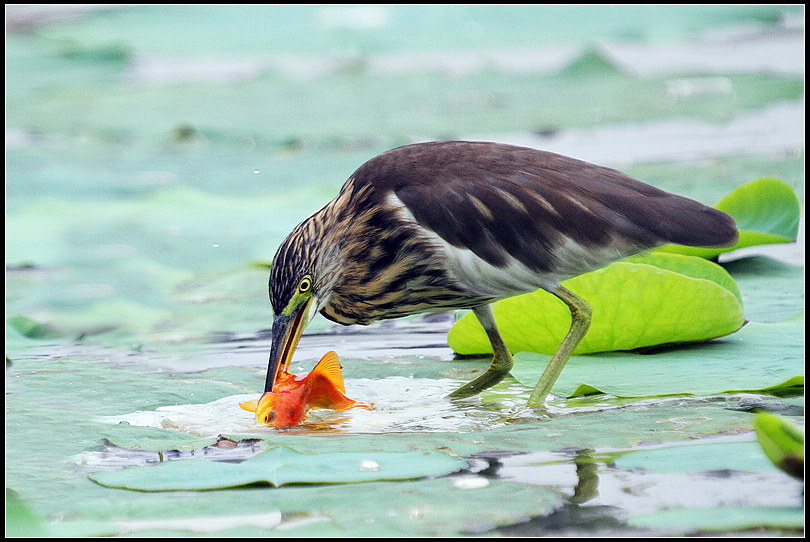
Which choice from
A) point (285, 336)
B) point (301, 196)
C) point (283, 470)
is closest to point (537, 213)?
point (285, 336)

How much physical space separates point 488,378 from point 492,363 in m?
0.12

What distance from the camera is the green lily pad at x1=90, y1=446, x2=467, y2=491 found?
331 cm

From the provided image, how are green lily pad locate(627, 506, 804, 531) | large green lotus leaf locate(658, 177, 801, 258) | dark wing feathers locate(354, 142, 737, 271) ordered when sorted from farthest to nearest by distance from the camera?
large green lotus leaf locate(658, 177, 801, 258) → dark wing feathers locate(354, 142, 737, 271) → green lily pad locate(627, 506, 804, 531)

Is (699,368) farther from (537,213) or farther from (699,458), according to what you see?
(699,458)

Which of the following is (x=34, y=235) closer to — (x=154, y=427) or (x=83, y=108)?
(x=154, y=427)

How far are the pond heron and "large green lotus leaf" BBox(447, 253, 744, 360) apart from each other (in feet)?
0.50

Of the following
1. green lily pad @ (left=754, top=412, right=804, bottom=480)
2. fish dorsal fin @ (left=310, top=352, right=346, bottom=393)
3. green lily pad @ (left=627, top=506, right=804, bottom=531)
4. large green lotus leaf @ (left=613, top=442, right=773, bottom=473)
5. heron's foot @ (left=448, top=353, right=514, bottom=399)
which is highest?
green lily pad @ (left=754, top=412, right=804, bottom=480)

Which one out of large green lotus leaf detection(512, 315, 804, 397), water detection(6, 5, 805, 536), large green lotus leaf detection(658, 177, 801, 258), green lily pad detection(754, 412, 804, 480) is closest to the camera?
green lily pad detection(754, 412, 804, 480)

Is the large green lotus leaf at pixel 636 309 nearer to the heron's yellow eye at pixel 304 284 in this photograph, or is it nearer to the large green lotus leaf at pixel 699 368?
the large green lotus leaf at pixel 699 368

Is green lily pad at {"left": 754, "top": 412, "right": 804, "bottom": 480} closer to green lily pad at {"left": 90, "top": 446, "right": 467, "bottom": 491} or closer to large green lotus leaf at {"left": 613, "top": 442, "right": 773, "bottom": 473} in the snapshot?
large green lotus leaf at {"left": 613, "top": 442, "right": 773, "bottom": 473}

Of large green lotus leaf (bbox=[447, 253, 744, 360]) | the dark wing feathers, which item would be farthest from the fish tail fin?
large green lotus leaf (bbox=[447, 253, 744, 360])

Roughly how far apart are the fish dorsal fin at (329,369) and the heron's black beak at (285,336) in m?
0.22

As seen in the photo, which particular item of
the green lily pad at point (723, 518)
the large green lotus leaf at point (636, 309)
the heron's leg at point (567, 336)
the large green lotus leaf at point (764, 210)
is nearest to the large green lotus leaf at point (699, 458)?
the green lily pad at point (723, 518)

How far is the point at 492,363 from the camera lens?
16.8 feet
